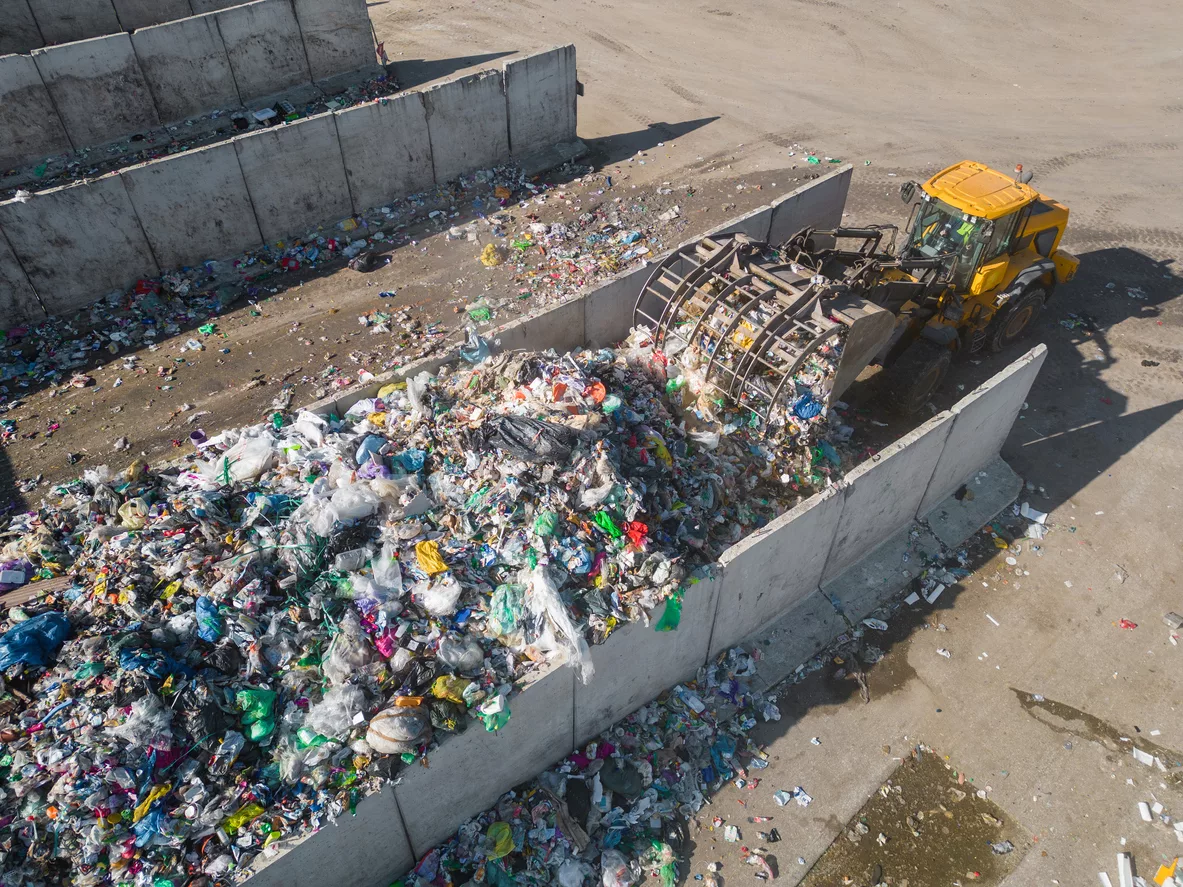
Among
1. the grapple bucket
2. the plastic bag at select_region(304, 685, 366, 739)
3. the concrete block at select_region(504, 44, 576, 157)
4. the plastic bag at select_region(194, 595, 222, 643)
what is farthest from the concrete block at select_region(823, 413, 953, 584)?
the concrete block at select_region(504, 44, 576, 157)

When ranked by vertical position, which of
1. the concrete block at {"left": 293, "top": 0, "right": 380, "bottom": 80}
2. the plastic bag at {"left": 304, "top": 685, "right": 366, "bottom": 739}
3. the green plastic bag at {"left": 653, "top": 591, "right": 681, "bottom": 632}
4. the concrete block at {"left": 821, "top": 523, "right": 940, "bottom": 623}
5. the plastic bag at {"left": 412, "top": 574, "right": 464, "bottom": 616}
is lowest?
the concrete block at {"left": 821, "top": 523, "right": 940, "bottom": 623}

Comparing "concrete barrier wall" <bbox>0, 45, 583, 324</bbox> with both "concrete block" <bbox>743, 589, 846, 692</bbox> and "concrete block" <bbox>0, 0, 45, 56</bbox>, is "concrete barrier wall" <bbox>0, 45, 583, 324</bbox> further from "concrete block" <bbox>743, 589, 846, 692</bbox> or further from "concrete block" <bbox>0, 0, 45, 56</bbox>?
"concrete block" <bbox>743, 589, 846, 692</bbox>

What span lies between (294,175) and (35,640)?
24.5 ft

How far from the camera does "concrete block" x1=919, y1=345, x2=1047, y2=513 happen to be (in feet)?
22.1

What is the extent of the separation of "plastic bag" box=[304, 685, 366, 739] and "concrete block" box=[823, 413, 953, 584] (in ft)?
12.6

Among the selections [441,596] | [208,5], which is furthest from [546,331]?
[208,5]

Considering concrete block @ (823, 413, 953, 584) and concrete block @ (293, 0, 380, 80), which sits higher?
concrete block @ (293, 0, 380, 80)

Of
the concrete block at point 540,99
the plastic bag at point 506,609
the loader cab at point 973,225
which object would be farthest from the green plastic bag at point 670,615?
the concrete block at point 540,99

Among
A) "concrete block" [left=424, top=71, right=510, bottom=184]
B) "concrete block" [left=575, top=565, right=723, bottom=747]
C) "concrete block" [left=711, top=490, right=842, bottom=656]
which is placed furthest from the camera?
"concrete block" [left=424, top=71, right=510, bottom=184]

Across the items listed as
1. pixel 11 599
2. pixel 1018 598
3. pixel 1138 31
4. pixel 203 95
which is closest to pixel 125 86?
pixel 203 95

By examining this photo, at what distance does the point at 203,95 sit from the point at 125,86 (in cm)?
119

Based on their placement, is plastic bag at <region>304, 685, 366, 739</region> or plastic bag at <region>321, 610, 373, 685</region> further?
plastic bag at <region>321, 610, 373, 685</region>

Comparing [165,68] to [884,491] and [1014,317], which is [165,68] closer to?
[884,491]

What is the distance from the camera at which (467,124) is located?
37.9 ft
